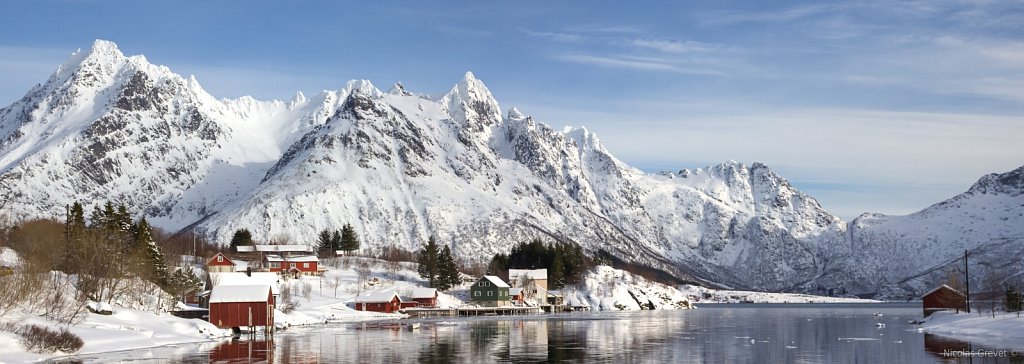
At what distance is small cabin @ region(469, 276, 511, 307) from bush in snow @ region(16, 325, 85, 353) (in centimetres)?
12395

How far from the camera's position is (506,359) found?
69.2m

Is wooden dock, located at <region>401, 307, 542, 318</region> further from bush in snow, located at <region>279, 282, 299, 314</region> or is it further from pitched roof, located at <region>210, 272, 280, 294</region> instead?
pitched roof, located at <region>210, 272, 280, 294</region>

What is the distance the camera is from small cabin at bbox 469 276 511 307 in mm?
194750

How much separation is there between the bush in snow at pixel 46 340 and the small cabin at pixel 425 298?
363ft

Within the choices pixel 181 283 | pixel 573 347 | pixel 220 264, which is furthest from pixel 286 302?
pixel 573 347

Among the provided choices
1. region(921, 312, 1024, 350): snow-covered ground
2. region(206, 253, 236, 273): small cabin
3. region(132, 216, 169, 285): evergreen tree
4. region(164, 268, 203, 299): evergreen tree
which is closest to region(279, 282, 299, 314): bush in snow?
region(164, 268, 203, 299): evergreen tree

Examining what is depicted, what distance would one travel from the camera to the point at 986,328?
97562mm

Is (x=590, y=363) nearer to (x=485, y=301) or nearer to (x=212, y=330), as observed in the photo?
(x=212, y=330)

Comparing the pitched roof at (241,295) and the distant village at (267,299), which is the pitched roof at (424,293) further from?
the pitched roof at (241,295)

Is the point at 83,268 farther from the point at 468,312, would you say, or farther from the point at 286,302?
the point at 468,312

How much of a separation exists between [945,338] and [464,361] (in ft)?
161

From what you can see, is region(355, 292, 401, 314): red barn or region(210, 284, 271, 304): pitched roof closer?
region(210, 284, 271, 304): pitched roof

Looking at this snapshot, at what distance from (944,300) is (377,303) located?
87.8 m

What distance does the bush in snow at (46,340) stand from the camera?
68.6 metres
